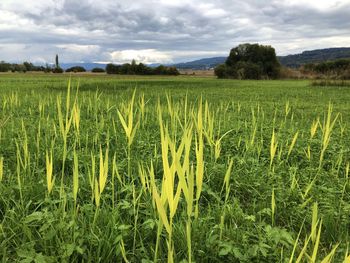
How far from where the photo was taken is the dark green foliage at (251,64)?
143 ft

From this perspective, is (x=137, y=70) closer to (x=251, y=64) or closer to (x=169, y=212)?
(x=251, y=64)

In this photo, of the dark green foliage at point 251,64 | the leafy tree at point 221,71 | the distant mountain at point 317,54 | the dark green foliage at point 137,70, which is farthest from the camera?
the distant mountain at point 317,54

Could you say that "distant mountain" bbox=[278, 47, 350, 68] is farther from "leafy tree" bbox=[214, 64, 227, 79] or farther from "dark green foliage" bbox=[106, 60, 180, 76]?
"leafy tree" bbox=[214, 64, 227, 79]

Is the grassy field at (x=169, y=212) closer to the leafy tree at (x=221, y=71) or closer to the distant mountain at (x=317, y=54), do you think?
the leafy tree at (x=221, y=71)

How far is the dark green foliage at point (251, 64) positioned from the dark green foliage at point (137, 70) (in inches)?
362

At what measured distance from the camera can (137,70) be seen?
50906mm

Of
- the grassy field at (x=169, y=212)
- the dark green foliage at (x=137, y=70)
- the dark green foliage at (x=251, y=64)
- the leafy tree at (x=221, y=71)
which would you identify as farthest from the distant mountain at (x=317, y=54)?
the grassy field at (x=169, y=212)

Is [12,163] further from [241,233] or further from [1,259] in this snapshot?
[241,233]

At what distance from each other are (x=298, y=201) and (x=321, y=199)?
6.3 inches

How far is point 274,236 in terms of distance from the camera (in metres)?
1.74

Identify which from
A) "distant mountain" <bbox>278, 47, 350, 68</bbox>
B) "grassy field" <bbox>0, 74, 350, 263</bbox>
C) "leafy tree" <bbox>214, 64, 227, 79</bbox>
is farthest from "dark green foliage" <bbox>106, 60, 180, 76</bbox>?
"distant mountain" <bbox>278, 47, 350, 68</bbox>

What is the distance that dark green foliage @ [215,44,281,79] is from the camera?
143 feet

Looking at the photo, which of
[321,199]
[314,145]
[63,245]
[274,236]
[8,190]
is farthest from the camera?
[314,145]

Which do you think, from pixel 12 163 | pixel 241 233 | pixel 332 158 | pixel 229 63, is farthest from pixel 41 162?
pixel 229 63
